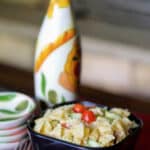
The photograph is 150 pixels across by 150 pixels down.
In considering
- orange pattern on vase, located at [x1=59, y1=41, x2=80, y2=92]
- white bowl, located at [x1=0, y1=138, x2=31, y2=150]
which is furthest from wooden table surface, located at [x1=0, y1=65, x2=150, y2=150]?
white bowl, located at [x1=0, y1=138, x2=31, y2=150]

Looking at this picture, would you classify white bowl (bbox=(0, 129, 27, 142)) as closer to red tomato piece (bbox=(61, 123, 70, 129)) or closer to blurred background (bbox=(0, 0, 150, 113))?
red tomato piece (bbox=(61, 123, 70, 129))

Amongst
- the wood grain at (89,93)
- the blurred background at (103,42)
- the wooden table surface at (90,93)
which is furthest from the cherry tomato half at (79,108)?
the blurred background at (103,42)

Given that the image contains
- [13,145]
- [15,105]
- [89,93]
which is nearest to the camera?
[13,145]

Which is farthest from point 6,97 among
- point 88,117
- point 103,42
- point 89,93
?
point 103,42

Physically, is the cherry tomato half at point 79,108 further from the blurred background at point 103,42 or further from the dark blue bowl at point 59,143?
the blurred background at point 103,42

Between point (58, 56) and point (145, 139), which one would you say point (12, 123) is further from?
point (145, 139)
